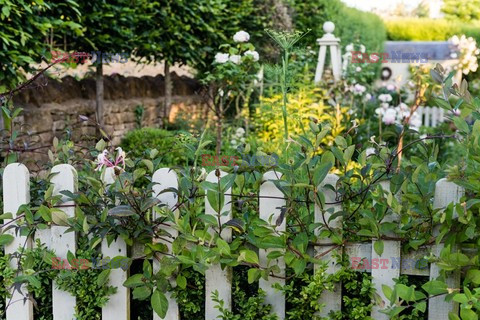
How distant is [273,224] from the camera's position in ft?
6.54

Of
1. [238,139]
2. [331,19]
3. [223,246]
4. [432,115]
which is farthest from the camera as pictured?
[432,115]

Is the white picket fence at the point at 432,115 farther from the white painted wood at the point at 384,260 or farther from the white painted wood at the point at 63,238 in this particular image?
the white painted wood at the point at 63,238

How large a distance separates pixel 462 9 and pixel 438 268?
89.0 feet

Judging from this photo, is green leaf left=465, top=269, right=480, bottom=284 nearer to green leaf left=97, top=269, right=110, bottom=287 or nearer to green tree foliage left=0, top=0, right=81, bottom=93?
green leaf left=97, top=269, right=110, bottom=287

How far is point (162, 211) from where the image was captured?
1935 mm

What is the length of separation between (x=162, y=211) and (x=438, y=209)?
816mm

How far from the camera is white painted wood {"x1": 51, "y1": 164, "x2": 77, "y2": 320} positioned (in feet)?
6.88

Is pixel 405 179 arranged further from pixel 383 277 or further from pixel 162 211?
pixel 162 211

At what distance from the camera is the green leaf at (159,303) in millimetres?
1972

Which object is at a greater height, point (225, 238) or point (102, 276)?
point (225, 238)

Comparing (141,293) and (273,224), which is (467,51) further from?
(141,293)

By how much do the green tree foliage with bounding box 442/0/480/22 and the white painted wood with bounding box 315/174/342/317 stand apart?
2663cm

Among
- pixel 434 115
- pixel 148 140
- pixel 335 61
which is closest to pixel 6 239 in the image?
pixel 148 140

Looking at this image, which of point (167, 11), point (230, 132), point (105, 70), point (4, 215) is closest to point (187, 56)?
point (167, 11)
